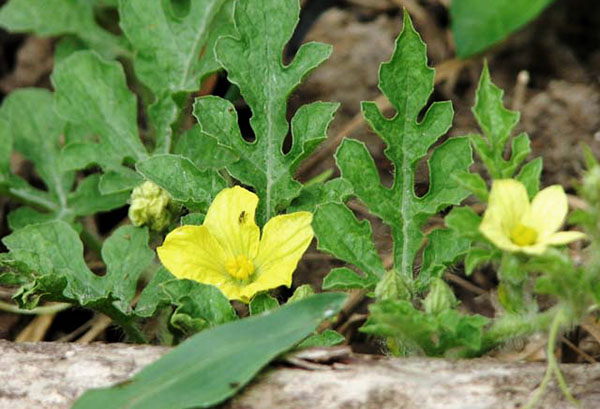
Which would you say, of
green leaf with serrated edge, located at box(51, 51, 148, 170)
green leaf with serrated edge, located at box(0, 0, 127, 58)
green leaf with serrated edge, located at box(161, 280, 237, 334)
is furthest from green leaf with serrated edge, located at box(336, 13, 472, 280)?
green leaf with serrated edge, located at box(0, 0, 127, 58)

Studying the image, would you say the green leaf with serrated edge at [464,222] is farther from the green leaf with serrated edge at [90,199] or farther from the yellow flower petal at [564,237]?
the green leaf with serrated edge at [90,199]

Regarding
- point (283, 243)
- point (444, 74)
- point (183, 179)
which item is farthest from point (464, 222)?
point (444, 74)

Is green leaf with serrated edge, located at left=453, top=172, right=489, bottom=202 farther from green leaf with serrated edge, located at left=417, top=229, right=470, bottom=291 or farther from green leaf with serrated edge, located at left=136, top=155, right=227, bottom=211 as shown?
green leaf with serrated edge, located at left=136, top=155, right=227, bottom=211

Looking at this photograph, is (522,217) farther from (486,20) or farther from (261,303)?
(486,20)

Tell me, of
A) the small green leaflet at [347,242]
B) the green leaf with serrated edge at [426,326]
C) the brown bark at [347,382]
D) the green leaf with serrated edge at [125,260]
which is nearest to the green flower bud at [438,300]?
the green leaf with serrated edge at [426,326]

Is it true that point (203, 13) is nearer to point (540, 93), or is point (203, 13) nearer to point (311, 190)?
point (311, 190)
